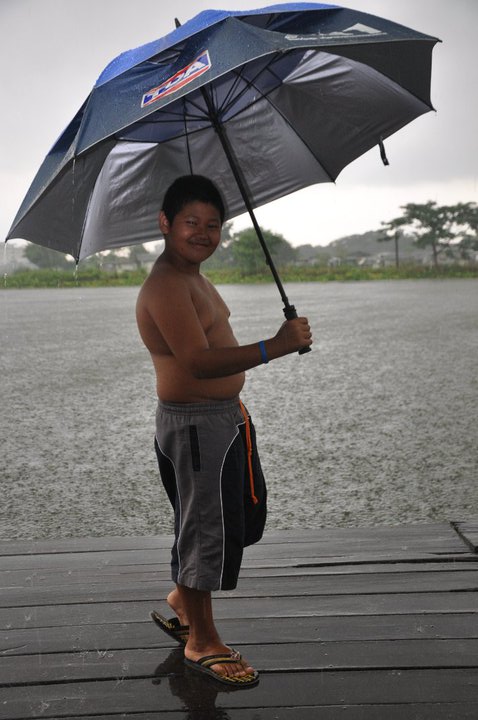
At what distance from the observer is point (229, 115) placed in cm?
235

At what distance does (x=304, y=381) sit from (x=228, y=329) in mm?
7031

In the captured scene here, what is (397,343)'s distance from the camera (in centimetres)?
1222

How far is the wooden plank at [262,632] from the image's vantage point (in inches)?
80.0

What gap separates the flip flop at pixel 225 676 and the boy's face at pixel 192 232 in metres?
0.86

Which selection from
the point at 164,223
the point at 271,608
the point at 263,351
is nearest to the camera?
the point at 263,351

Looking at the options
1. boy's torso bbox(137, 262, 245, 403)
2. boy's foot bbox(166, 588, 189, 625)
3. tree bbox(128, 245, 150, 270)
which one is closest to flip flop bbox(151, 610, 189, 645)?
boy's foot bbox(166, 588, 189, 625)

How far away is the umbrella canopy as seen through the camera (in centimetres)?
169

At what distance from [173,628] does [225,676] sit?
26 cm

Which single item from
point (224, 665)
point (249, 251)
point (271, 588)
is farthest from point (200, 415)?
point (249, 251)

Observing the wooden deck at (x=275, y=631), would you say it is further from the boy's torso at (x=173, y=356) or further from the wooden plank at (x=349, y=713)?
the boy's torso at (x=173, y=356)

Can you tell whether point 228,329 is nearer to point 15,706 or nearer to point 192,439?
point 192,439

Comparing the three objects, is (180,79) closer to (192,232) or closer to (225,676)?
(192,232)

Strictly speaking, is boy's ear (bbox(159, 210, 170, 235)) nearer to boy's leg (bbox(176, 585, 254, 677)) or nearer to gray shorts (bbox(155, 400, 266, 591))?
gray shorts (bbox(155, 400, 266, 591))

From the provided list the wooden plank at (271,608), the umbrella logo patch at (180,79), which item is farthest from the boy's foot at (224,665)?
the umbrella logo patch at (180,79)
